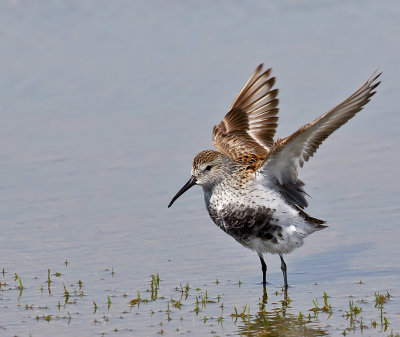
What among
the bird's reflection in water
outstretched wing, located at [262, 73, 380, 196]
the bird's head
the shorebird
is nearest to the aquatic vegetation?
the bird's reflection in water

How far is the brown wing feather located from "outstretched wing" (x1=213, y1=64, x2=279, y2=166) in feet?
5.52

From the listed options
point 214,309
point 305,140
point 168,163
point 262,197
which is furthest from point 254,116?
point 214,309

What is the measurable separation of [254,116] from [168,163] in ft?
4.89

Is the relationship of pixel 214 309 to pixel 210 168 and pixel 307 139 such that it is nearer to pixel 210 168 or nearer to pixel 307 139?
pixel 210 168

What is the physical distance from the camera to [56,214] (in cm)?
1010

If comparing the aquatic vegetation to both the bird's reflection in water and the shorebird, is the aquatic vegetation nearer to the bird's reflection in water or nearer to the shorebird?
the bird's reflection in water

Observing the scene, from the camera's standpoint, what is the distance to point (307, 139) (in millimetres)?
7949

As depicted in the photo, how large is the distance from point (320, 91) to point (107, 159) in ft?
10.9

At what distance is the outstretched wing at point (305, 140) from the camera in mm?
7578

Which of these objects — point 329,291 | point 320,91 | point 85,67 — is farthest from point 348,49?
point 329,291

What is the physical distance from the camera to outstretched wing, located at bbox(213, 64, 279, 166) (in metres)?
10.2

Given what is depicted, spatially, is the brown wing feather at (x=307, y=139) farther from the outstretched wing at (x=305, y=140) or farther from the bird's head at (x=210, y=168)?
the bird's head at (x=210, y=168)

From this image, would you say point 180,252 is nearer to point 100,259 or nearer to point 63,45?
point 100,259

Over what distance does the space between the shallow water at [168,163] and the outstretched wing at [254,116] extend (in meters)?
0.88
